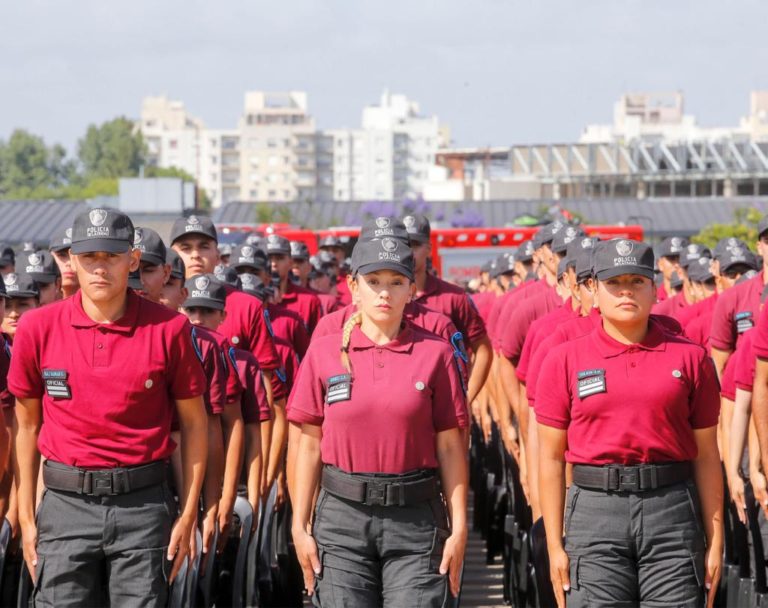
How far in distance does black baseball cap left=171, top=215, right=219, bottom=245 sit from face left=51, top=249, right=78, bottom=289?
622 mm

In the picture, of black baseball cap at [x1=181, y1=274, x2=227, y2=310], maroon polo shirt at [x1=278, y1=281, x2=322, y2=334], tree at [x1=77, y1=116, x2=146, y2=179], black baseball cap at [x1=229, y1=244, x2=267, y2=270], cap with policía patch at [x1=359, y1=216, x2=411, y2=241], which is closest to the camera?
cap with policía patch at [x1=359, y1=216, x2=411, y2=241]

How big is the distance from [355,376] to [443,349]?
1.20ft

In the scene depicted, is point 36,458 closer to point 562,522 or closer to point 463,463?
point 463,463

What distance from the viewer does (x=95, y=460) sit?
6332 mm

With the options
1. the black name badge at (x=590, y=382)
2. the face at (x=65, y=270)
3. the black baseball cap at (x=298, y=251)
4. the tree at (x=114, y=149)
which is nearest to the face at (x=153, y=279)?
the face at (x=65, y=270)

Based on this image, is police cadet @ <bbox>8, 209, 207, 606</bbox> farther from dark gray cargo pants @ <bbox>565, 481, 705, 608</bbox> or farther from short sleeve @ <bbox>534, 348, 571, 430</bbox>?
dark gray cargo pants @ <bbox>565, 481, 705, 608</bbox>

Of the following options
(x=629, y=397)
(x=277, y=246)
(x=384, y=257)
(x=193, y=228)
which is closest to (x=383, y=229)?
(x=384, y=257)

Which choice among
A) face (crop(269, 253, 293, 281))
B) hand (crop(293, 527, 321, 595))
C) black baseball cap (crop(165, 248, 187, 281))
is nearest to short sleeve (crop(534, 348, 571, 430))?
hand (crop(293, 527, 321, 595))

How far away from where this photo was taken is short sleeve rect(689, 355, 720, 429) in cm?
657

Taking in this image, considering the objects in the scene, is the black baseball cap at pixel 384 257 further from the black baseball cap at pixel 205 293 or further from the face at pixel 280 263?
the face at pixel 280 263

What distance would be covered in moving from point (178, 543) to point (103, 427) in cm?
53

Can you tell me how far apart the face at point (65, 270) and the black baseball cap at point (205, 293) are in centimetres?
133

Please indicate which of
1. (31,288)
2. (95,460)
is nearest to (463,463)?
(95,460)

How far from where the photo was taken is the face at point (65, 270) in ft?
33.0
